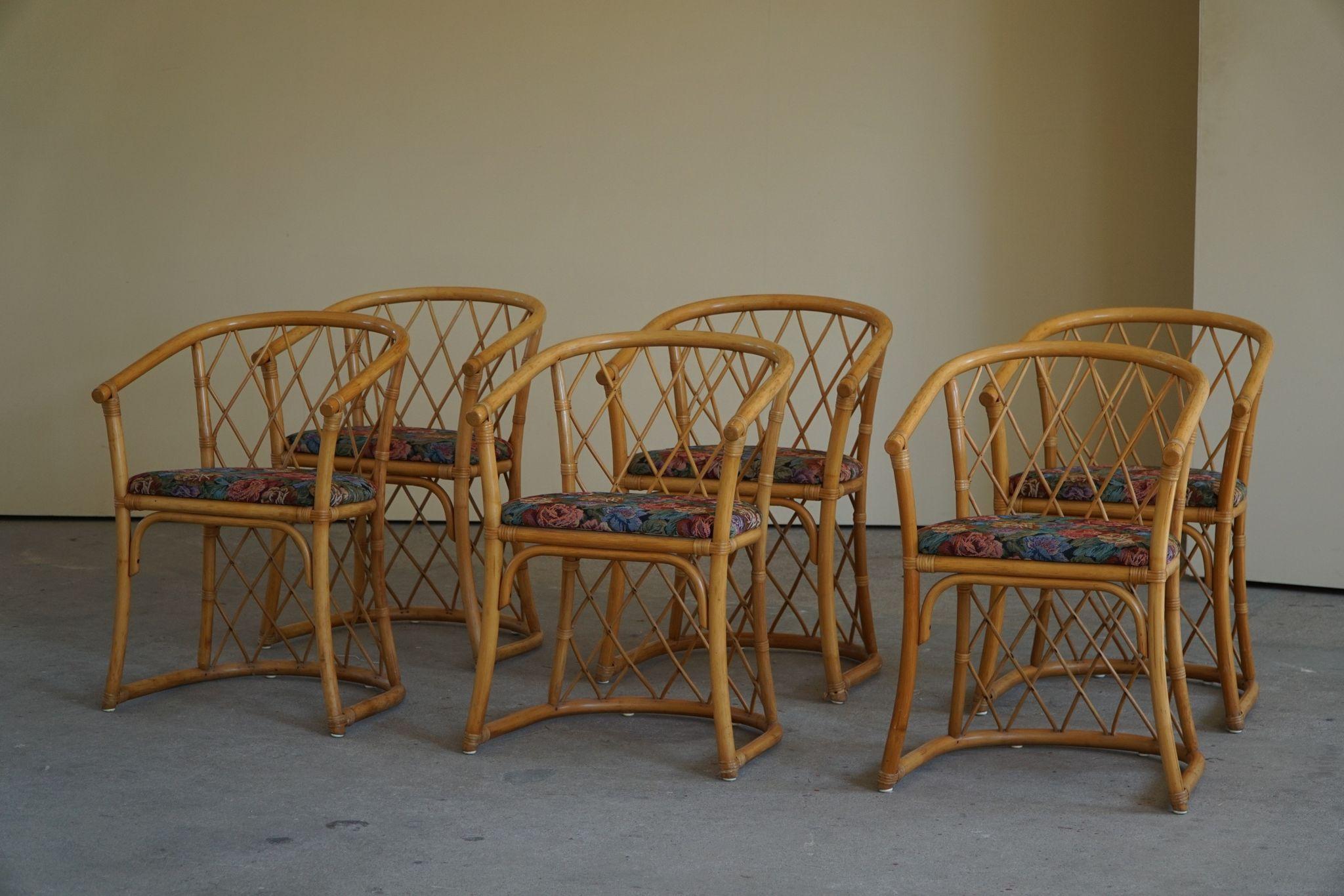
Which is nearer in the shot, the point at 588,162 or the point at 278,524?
the point at 278,524

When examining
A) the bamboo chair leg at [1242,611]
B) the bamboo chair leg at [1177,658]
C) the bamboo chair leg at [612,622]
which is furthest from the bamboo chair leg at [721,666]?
the bamboo chair leg at [1242,611]

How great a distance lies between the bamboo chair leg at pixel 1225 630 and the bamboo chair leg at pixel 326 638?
1.68 m

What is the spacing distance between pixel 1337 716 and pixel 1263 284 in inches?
62.9

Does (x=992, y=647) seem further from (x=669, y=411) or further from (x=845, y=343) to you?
(x=845, y=343)

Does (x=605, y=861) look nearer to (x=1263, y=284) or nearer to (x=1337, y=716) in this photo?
(x=1337, y=716)

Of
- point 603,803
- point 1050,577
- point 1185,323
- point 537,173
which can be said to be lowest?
point 603,803

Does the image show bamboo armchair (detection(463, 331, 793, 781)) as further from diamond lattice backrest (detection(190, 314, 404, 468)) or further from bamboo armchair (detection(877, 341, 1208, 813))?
diamond lattice backrest (detection(190, 314, 404, 468))

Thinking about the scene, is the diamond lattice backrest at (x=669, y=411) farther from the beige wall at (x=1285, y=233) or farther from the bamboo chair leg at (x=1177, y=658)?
the beige wall at (x=1285, y=233)

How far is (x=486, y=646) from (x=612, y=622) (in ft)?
1.68

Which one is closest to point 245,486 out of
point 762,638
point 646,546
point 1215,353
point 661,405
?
point 646,546

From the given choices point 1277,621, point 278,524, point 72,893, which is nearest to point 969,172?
point 1277,621

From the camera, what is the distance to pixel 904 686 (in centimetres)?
237

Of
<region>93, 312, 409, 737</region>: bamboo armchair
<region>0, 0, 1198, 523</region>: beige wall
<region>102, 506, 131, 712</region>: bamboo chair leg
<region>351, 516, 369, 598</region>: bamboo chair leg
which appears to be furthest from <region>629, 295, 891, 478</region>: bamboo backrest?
<region>0, 0, 1198, 523</region>: beige wall

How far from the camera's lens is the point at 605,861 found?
6.65ft
